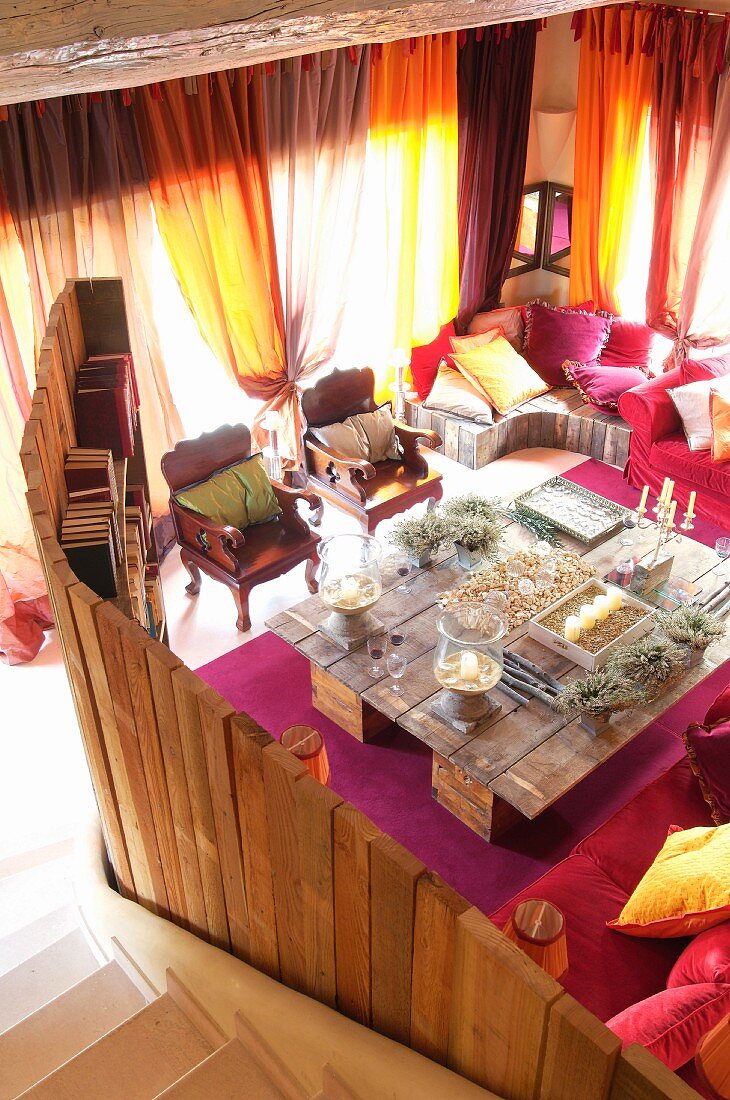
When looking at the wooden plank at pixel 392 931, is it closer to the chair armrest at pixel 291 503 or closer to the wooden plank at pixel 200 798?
the wooden plank at pixel 200 798

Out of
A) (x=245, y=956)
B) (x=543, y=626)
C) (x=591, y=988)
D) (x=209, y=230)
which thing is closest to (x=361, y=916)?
(x=245, y=956)

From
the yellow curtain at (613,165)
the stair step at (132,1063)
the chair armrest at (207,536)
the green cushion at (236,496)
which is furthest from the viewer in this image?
the yellow curtain at (613,165)

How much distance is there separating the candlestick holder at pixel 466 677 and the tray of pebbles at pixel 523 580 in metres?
0.49

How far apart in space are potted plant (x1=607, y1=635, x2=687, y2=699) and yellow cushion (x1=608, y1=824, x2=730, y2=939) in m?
0.93

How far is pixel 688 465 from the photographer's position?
19.9 ft

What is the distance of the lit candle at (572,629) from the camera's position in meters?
4.40

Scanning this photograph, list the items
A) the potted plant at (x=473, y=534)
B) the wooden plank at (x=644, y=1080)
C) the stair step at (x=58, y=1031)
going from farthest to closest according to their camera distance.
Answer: the potted plant at (x=473, y=534), the stair step at (x=58, y=1031), the wooden plank at (x=644, y=1080)

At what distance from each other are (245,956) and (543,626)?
2806 millimetres

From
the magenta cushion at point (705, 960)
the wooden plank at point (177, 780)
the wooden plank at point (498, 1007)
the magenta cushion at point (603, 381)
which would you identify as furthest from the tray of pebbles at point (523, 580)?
the wooden plank at point (498, 1007)

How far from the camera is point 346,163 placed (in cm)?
618

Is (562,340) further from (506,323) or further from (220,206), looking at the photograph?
(220,206)

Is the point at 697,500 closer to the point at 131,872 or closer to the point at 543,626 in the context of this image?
the point at 543,626

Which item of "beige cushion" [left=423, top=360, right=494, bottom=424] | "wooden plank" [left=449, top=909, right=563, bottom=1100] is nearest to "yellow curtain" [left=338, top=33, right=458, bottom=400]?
"beige cushion" [left=423, top=360, right=494, bottom=424]

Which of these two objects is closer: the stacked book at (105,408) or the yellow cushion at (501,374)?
the stacked book at (105,408)
